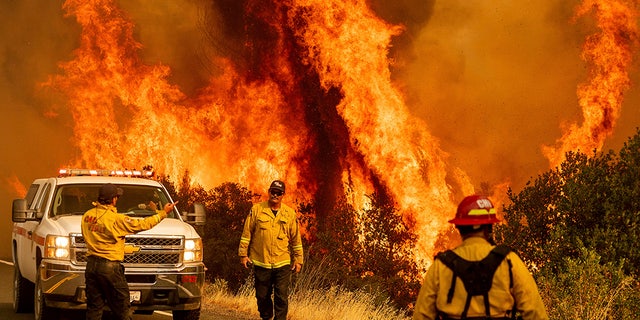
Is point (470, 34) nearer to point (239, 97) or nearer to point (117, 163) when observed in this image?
point (239, 97)

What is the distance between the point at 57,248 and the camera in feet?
40.6

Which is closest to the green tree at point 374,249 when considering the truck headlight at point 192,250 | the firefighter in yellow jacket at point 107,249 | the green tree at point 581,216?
the green tree at point 581,216

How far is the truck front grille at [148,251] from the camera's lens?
12414mm

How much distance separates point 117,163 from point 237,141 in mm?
5650

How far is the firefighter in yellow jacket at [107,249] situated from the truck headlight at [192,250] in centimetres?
193

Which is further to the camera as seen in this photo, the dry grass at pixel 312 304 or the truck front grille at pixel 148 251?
the dry grass at pixel 312 304

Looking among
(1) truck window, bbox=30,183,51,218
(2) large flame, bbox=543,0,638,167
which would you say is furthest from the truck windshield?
(2) large flame, bbox=543,0,638,167

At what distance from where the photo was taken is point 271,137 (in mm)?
45344

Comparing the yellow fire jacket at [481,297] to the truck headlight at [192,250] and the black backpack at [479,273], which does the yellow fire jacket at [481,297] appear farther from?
the truck headlight at [192,250]

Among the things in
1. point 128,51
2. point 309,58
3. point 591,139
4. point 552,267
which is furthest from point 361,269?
point 128,51

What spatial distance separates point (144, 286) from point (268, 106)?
1317 inches

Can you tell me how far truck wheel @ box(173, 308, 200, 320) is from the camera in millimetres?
13211

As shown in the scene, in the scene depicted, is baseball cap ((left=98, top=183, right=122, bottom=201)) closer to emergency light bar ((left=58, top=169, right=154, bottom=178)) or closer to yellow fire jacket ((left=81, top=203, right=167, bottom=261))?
yellow fire jacket ((left=81, top=203, right=167, bottom=261))

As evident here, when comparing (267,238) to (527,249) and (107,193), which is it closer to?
(107,193)
